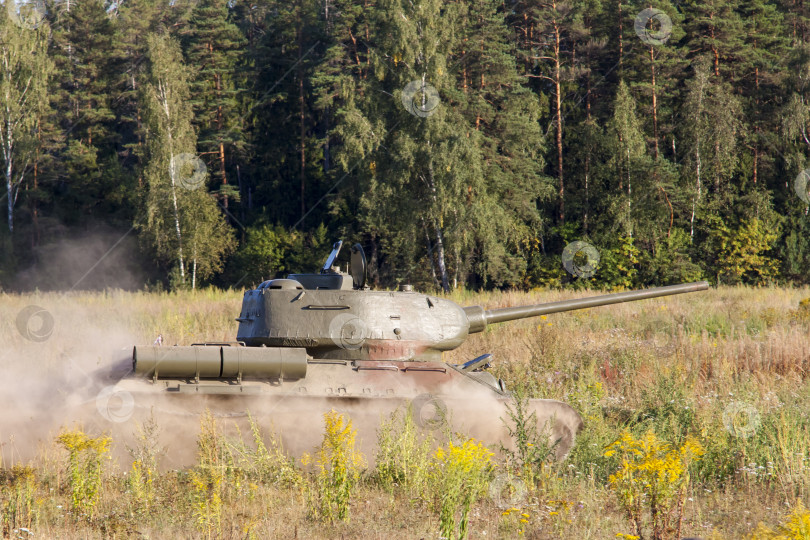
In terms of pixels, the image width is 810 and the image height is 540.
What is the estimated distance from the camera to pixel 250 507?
6.78 meters

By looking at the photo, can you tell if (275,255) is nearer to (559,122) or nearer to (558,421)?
(559,122)

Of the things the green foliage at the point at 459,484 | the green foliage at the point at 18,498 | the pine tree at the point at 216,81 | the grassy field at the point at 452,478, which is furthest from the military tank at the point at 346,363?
the pine tree at the point at 216,81

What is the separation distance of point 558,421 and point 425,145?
2428 centimetres

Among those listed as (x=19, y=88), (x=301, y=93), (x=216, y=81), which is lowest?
(x=301, y=93)

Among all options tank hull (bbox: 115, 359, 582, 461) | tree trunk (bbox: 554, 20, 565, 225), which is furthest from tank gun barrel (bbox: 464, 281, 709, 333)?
tree trunk (bbox: 554, 20, 565, 225)

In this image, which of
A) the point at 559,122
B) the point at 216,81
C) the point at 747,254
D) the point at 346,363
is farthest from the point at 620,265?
the point at 346,363

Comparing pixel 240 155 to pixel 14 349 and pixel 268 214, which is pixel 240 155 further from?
pixel 14 349

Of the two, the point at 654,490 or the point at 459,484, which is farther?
the point at 654,490

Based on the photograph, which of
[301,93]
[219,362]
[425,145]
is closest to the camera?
[219,362]

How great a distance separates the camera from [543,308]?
10.9 metres

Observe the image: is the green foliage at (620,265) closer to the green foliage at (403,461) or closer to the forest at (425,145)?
the forest at (425,145)

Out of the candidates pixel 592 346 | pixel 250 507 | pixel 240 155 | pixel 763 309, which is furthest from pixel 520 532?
pixel 240 155

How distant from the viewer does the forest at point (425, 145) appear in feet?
111

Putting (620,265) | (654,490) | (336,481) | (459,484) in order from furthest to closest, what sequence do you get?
(620,265), (336,481), (654,490), (459,484)
